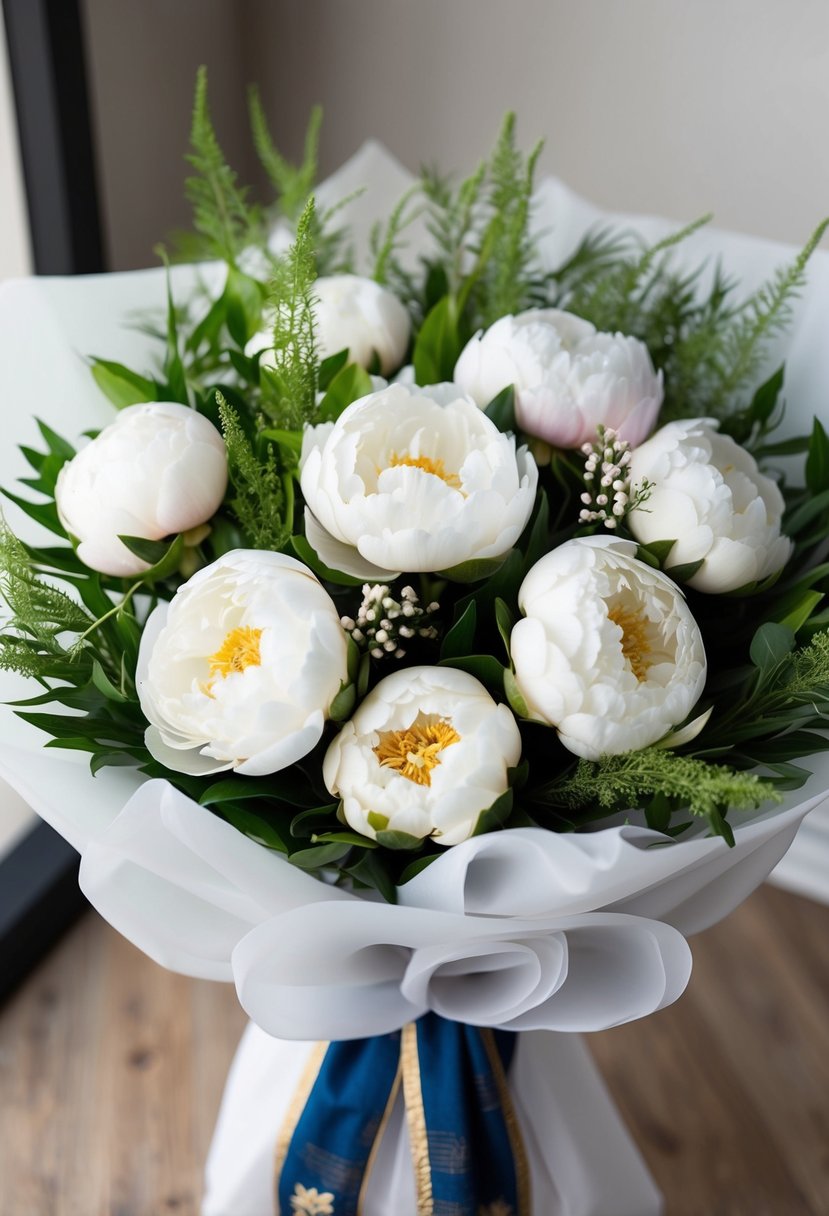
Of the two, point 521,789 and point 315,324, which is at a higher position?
point 315,324

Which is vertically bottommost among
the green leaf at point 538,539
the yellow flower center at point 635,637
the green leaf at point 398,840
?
the green leaf at point 398,840

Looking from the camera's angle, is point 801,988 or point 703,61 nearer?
point 703,61

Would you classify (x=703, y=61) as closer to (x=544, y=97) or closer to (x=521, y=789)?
(x=544, y=97)

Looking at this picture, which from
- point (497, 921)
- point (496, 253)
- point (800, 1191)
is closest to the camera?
point (497, 921)

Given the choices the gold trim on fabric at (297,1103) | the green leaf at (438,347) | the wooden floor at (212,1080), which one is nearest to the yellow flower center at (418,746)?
the green leaf at (438,347)

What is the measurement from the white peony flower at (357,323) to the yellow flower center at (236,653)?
0.62 ft

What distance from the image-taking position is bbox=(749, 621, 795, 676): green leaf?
401mm

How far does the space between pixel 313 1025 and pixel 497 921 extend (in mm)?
143

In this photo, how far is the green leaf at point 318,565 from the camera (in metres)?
0.41

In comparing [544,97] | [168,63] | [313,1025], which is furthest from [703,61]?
[313,1025]

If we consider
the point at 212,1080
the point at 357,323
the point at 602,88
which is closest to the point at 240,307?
the point at 357,323

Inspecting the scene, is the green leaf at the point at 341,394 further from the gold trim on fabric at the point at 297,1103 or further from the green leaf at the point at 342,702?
the gold trim on fabric at the point at 297,1103

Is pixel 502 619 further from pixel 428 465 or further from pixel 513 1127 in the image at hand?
pixel 513 1127

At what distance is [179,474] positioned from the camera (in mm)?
422
